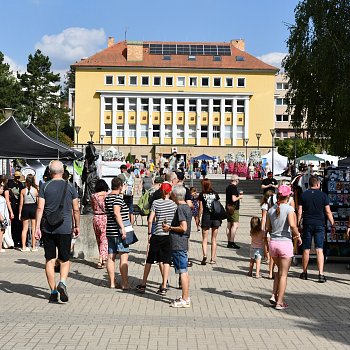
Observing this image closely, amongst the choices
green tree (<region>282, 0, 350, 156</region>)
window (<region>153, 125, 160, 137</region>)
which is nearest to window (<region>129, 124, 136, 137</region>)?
window (<region>153, 125, 160, 137</region>)

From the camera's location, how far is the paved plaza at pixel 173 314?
7703 mm

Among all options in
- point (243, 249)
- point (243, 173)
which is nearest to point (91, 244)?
point (243, 249)

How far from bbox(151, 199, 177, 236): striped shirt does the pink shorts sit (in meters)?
1.56

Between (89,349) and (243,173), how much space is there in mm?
48929

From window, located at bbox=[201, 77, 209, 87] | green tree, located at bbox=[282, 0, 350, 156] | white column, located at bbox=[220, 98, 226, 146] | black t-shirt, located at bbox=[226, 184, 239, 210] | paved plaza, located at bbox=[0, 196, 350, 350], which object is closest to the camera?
paved plaza, located at bbox=[0, 196, 350, 350]

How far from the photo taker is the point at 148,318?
8.98 m

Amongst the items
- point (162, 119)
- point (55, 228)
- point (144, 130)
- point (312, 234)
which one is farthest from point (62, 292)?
point (162, 119)

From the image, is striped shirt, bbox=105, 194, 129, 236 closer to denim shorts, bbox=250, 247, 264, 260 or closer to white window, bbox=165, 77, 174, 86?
denim shorts, bbox=250, 247, 264, 260

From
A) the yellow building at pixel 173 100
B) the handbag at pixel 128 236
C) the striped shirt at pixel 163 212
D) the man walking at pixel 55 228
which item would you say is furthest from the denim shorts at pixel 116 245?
the yellow building at pixel 173 100

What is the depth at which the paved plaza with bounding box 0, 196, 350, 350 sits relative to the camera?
7.70 metres

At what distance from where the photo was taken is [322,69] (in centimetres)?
3453

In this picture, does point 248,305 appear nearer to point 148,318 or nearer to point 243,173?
point 148,318

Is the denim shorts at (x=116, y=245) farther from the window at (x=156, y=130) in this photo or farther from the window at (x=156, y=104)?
the window at (x=156, y=104)

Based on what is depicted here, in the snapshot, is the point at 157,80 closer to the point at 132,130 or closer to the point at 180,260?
the point at 132,130
